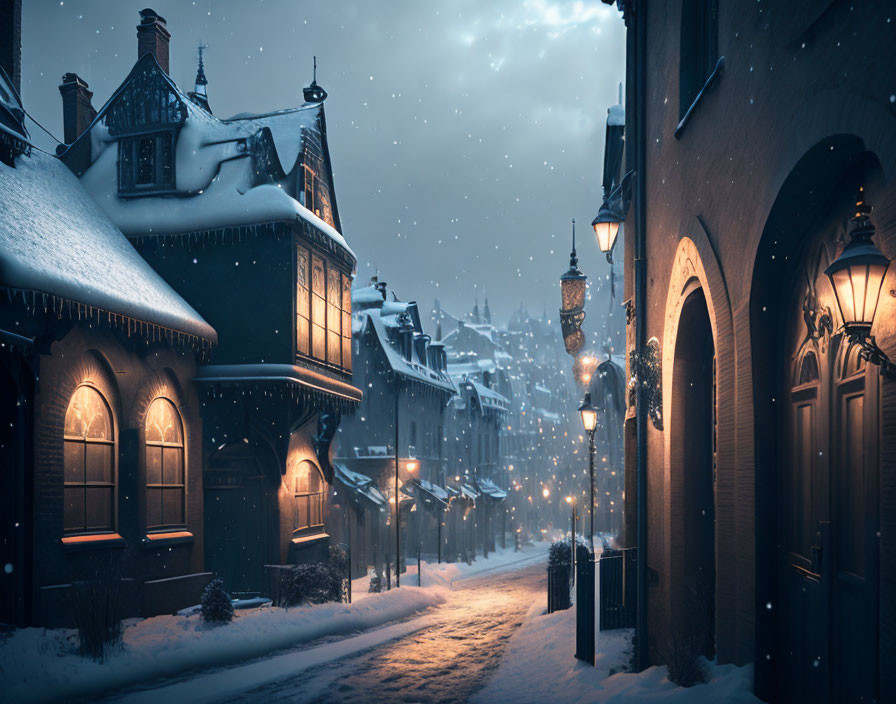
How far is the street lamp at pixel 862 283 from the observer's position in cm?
418

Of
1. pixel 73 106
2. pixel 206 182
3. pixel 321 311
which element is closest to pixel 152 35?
pixel 73 106

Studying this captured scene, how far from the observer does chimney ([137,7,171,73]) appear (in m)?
19.8

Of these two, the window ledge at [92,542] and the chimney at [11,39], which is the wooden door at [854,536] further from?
the chimney at [11,39]

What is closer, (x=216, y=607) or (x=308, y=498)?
(x=216, y=607)

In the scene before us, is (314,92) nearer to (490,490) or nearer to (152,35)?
(152,35)

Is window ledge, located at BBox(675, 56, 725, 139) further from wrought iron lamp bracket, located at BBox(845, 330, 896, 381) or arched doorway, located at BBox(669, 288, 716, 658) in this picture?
wrought iron lamp bracket, located at BBox(845, 330, 896, 381)

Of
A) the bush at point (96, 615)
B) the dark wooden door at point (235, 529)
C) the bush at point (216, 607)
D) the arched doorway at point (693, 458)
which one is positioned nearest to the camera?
the arched doorway at point (693, 458)

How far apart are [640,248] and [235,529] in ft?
37.3

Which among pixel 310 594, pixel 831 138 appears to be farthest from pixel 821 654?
pixel 310 594

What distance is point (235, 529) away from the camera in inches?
696

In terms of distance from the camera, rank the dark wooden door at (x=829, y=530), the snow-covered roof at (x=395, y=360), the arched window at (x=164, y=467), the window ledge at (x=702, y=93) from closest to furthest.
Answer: the dark wooden door at (x=829, y=530) < the window ledge at (x=702, y=93) < the arched window at (x=164, y=467) < the snow-covered roof at (x=395, y=360)

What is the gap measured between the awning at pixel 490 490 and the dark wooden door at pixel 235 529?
30698 millimetres

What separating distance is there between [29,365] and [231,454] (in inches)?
257

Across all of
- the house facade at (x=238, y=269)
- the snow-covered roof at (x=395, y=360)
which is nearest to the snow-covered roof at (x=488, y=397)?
the snow-covered roof at (x=395, y=360)
